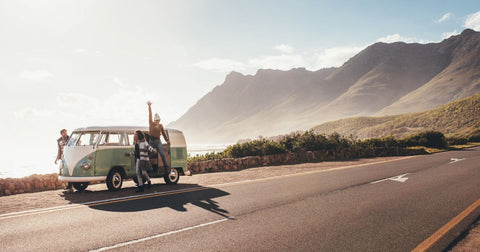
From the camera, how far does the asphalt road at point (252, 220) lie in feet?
15.6

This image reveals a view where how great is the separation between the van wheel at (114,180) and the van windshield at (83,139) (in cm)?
111

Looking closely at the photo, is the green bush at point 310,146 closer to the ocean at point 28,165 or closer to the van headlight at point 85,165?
the ocean at point 28,165

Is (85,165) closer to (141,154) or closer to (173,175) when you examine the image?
(141,154)

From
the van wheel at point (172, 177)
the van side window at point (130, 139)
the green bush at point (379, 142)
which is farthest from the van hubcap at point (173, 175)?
the green bush at point (379, 142)

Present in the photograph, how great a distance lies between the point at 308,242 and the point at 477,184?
9.02m

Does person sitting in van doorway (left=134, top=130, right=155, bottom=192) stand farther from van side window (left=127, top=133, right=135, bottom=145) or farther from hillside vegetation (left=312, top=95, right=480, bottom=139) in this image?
hillside vegetation (left=312, top=95, right=480, bottom=139)

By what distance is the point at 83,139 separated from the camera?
378 inches

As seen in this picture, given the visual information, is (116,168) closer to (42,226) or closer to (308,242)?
(42,226)

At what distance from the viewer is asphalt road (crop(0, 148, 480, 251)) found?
15.6 feet

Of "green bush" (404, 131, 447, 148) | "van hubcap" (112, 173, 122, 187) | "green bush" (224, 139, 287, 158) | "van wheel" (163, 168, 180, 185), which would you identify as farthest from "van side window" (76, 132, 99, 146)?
"green bush" (404, 131, 447, 148)

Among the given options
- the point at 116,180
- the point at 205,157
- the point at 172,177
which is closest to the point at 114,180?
the point at 116,180

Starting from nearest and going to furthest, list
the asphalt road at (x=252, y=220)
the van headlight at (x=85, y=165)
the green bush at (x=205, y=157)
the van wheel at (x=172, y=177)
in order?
the asphalt road at (x=252, y=220)
the van headlight at (x=85, y=165)
the van wheel at (x=172, y=177)
the green bush at (x=205, y=157)

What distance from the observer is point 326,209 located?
23.0 feet

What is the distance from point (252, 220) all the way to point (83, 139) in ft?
21.1
